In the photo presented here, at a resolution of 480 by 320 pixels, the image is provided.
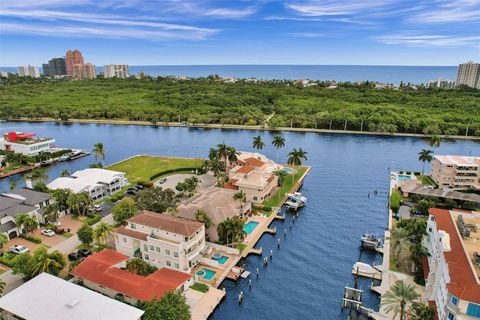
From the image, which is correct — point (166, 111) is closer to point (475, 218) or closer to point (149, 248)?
point (149, 248)

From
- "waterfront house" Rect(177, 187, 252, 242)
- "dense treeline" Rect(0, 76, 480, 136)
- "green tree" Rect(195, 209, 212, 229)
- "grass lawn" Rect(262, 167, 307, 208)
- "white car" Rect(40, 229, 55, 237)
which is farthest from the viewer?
"dense treeline" Rect(0, 76, 480, 136)

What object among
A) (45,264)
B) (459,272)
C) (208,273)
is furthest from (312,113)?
(45,264)

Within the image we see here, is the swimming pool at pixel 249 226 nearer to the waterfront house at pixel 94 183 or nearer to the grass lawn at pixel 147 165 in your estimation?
the waterfront house at pixel 94 183

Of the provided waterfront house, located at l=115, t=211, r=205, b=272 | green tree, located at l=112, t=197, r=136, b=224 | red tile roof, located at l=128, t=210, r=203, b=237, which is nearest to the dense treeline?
green tree, located at l=112, t=197, r=136, b=224

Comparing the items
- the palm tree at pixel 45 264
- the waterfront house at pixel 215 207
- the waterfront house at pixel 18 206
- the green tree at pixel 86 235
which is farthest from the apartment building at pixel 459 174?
the waterfront house at pixel 18 206

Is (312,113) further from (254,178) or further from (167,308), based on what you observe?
(167,308)

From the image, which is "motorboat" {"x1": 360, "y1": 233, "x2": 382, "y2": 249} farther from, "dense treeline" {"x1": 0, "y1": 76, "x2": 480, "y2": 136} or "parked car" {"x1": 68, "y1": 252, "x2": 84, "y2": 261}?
"dense treeline" {"x1": 0, "y1": 76, "x2": 480, "y2": 136}
